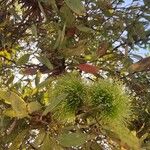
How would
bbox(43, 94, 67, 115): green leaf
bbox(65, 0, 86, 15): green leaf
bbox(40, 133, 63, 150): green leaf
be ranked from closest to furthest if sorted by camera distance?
bbox(43, 94, 67, 115): green leaf
bbox(40, 133, 63, 150): green leaf
bbox(65, 0, 86, 15): green leaf

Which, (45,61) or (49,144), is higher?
(45,61)

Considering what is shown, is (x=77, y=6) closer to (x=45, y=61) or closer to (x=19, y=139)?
(x=45, y=61)

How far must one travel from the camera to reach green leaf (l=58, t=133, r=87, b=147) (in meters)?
1.84

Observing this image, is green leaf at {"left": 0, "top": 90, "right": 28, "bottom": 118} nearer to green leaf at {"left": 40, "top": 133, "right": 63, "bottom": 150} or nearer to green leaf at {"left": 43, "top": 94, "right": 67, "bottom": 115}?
green leaf at {"left": 43, "top": 94, "right": 67, "bottom": 115}

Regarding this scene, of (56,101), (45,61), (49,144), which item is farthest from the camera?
(45,61)

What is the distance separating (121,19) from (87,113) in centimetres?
157

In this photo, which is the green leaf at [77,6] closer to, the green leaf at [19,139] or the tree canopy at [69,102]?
the tree canopy at [69,102]

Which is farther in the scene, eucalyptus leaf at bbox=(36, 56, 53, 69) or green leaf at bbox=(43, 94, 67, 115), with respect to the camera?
eucalyptus leaf at bbox=(36, 56, 53, 69)

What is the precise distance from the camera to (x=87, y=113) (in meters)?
1.92

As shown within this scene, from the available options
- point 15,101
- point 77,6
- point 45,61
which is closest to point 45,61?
point 45,61

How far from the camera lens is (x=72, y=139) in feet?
6.07

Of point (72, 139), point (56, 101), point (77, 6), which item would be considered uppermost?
point (77, 6)

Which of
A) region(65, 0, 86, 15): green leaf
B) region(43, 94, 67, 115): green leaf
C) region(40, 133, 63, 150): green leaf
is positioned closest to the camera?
region(43, 94, 67, 115): green leaf

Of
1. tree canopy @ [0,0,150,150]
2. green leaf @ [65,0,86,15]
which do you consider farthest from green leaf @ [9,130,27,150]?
green leaf @ [65,0,86,15]
